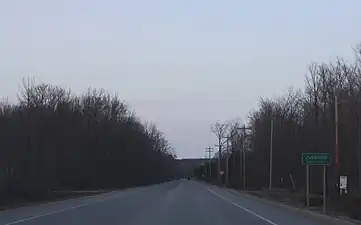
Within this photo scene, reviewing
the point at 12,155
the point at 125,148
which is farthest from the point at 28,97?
the point at 125,148

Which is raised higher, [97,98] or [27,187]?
[97,98]

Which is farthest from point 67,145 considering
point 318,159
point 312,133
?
point 318,159

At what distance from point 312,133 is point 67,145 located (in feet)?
113

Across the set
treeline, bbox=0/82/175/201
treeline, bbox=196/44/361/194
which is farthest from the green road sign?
treeline, bbox=0/82/175/201

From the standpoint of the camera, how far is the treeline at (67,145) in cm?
6869

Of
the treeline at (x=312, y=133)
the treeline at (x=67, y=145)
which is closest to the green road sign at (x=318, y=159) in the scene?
the treeline at (x=312, y=133)

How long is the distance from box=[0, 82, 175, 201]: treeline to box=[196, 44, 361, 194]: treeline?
806 inches

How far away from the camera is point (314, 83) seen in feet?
284

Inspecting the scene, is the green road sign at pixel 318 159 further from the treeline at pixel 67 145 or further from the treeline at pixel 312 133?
the treeline at pixel 67 145

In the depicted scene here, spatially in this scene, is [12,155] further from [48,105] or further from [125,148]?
[125,148]

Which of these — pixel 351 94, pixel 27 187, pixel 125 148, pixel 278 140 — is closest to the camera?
pixel 27 187

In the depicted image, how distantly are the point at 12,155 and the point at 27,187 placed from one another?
46.8ft

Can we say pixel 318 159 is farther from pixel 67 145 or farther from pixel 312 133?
pixel 67 145

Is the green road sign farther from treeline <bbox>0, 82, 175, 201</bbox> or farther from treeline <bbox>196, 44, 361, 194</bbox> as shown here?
treeline <bbox>0, 82, 175, 201</bbox>
